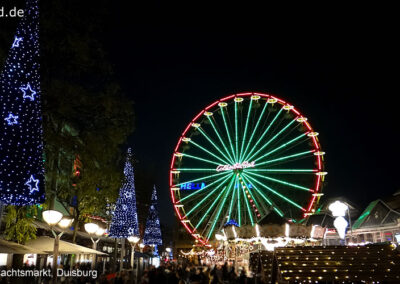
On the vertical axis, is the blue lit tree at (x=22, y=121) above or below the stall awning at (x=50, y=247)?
above

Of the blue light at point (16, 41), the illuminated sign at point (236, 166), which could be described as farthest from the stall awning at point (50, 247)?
the illuminated sign at point (236, 166)

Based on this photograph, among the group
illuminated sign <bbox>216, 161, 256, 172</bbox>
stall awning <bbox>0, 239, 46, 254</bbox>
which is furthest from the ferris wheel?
stall awning <bbox>0, 239, 46, 254</bbox>

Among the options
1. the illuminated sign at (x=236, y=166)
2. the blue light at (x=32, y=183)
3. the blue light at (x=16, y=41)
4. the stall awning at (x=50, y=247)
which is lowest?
the stall awning at (x=50, y=247)

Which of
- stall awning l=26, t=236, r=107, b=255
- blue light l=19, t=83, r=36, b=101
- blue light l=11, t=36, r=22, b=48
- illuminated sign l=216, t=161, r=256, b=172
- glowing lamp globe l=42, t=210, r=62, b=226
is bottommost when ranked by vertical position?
stall awning l=26, t=236, r=107, b=255

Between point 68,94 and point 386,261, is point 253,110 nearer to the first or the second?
point 386,261

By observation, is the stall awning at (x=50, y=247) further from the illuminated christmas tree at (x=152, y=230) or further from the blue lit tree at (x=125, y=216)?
the illuminated christmas tree at (x=152, y=230)

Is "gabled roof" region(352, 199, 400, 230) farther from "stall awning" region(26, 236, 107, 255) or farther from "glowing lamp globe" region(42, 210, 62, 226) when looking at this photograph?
"glowing lamp globe" region(42, 210, 62, 226)

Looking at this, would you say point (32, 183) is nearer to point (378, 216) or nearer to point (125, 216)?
point (125, 216)

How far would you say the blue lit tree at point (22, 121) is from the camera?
8797mm

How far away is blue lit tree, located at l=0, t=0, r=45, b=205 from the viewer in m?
8.80

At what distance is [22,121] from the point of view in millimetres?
9000

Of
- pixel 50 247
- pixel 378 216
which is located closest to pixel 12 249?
pixel 50 247

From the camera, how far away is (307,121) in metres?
26.8

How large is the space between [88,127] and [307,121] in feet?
61.2
